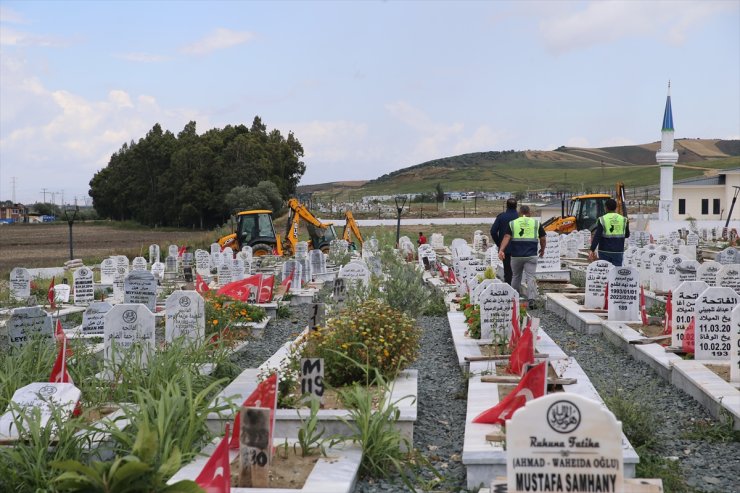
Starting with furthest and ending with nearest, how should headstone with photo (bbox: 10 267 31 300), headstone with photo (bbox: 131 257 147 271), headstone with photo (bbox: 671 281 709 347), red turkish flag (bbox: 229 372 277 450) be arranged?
headstone with photo (bbox: 131 257 147 271) < headstone with photo (bbox: 10 267 31 300) < headstone with photo (bbox: 671 281 709 347) < red turkish flag (bbox: 229 372 277 450)

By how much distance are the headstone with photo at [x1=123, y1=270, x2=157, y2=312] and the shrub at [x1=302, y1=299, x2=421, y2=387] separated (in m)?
5.63

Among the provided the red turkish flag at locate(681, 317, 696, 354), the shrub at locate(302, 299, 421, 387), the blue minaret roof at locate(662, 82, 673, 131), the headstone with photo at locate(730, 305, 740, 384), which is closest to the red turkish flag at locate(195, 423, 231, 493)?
the shrub at locate(302, 299, 421, 387)

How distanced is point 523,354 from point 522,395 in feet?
6.04

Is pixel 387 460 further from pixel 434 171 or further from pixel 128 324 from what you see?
pixel 434 171

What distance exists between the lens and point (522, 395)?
6254 mm

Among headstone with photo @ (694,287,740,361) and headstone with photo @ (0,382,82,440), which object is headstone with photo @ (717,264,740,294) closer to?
headstone with photo @ (694,287,740,361)

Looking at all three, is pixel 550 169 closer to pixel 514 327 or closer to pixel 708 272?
pixel 708 272

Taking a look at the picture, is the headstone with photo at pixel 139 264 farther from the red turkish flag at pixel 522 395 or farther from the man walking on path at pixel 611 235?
the red turkish flag at pixel 522 395

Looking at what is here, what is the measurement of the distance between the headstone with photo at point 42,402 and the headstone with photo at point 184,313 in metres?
3.37

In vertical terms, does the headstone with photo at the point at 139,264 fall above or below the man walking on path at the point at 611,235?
below

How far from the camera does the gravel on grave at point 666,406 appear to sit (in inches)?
235

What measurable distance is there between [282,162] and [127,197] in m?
23.3

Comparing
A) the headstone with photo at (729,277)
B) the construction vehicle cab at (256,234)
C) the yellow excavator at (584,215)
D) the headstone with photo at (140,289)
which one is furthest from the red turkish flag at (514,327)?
the yellow excavator at (584,215)

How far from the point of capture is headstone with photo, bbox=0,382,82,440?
6.11 metres
